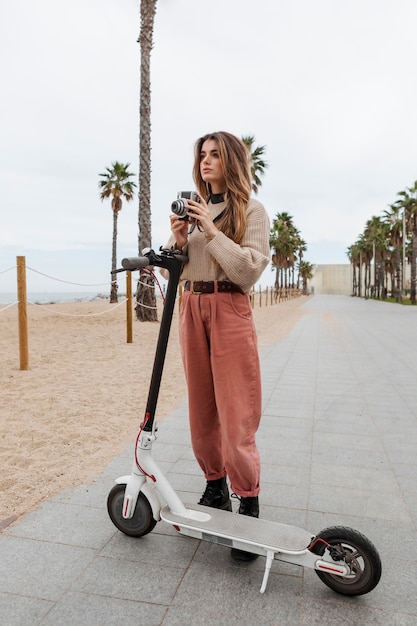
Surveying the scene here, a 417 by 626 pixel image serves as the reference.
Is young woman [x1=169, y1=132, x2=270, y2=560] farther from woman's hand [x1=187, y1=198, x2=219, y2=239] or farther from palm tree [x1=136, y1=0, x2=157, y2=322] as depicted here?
palm tree [x1=136, y1=0, x2=157, y2=322]

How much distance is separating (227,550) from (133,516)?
0.49m

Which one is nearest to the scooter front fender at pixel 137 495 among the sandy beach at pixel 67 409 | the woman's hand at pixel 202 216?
the sandy beach at pixel 67 409

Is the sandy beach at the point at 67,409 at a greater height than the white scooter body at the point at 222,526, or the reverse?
the white scooter body at the point at 222,526

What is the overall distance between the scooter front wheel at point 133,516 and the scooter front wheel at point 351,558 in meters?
0.82

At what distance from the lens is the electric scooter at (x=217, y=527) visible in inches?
76.7

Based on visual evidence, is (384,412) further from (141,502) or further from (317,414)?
(141,502)

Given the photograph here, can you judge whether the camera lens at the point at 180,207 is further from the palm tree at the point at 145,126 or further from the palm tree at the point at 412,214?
the palm tree at the point at 412,214

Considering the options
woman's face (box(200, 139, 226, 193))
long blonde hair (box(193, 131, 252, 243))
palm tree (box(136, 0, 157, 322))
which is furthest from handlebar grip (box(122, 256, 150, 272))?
palm tree (box(136, 0, 157, 322))

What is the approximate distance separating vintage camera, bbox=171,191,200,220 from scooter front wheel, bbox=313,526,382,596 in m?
1.45

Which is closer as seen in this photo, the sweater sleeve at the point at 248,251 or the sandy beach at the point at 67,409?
the sweater sleeve at the point at 248,251

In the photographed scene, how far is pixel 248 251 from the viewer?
6.83 ft

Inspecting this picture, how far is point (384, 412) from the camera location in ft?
16.6

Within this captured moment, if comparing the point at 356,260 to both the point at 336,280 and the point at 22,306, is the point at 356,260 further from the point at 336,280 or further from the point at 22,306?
the point at 22,306

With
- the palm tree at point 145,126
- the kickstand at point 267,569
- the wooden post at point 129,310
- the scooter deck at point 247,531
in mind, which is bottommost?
the kickstand at point 267,569
